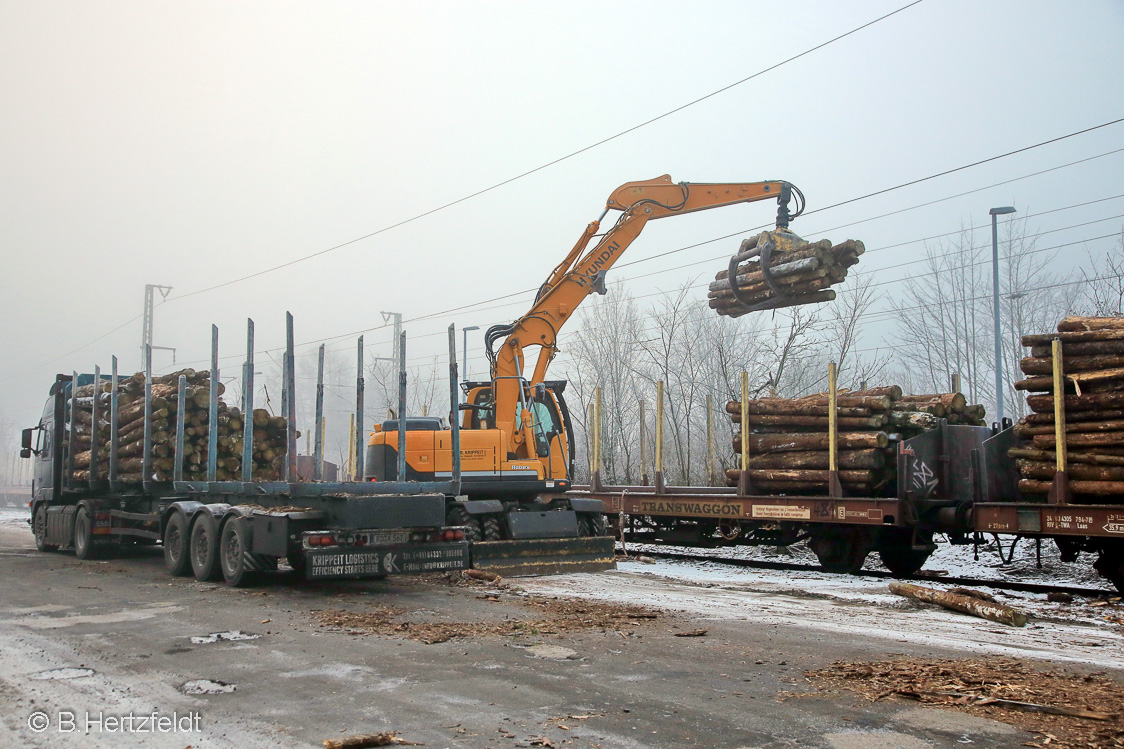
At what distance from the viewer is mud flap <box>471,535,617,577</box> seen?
12734 millimetres

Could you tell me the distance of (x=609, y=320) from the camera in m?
42.0

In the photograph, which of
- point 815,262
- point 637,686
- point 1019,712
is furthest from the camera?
point 815,262

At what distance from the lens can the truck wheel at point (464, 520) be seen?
1307 centimetres

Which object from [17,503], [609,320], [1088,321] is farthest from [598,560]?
[17,503]

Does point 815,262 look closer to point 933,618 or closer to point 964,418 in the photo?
point 964,418

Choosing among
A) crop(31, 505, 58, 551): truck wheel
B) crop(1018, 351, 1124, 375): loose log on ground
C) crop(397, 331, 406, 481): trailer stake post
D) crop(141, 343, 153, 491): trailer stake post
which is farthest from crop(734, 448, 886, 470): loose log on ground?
crop(31, 505, 58, 551): truck wheel

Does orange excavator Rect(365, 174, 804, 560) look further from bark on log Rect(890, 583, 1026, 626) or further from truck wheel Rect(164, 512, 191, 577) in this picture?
bark on log Rect(890, 583, 1026, 626)

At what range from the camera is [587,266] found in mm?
16234

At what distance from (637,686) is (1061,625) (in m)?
5.25

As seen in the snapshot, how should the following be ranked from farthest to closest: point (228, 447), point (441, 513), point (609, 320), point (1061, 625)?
1. point (609, 320)
2. point (228, 447)
3. point (441, 513)
4. point (1061, 625)

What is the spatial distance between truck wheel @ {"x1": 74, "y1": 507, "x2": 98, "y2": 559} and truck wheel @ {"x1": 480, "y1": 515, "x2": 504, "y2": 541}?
22.1 feet

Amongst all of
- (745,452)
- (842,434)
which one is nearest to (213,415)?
(745,452)

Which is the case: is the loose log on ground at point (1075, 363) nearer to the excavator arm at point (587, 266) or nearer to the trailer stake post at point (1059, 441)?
the trailer stake post at point (1059, 441)

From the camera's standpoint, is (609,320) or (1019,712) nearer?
(1019,712)
